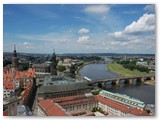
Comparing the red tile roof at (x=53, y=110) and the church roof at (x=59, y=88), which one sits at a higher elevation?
the church roof at (x=59, y=88)

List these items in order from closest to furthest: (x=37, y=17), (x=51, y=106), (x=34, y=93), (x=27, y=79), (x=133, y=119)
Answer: (x=133, y=119), (x=37, y=17), (x=51, y=106), (x=27, y=79), (x=34, y=93)

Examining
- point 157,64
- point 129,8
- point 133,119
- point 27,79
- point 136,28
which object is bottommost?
point 133,119

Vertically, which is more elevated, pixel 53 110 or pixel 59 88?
pixel 59 88

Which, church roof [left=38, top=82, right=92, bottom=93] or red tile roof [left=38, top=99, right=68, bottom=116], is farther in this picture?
church roof [left=38, top=82, right=92, bottom=93]

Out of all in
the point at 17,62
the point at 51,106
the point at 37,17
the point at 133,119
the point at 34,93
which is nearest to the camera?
the point at 133,119

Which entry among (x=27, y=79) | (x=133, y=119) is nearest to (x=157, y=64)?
(x=133, y=119)

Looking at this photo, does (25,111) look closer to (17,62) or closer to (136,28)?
(17,62)

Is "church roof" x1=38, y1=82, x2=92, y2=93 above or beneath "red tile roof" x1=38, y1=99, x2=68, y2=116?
above

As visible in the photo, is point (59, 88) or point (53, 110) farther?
point (59, 88)

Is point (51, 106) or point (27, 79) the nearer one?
point (51, 106)

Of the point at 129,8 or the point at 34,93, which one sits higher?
the point at 129,8

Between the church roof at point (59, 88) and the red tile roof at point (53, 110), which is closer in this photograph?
the red tile roof at point (53, 110)
